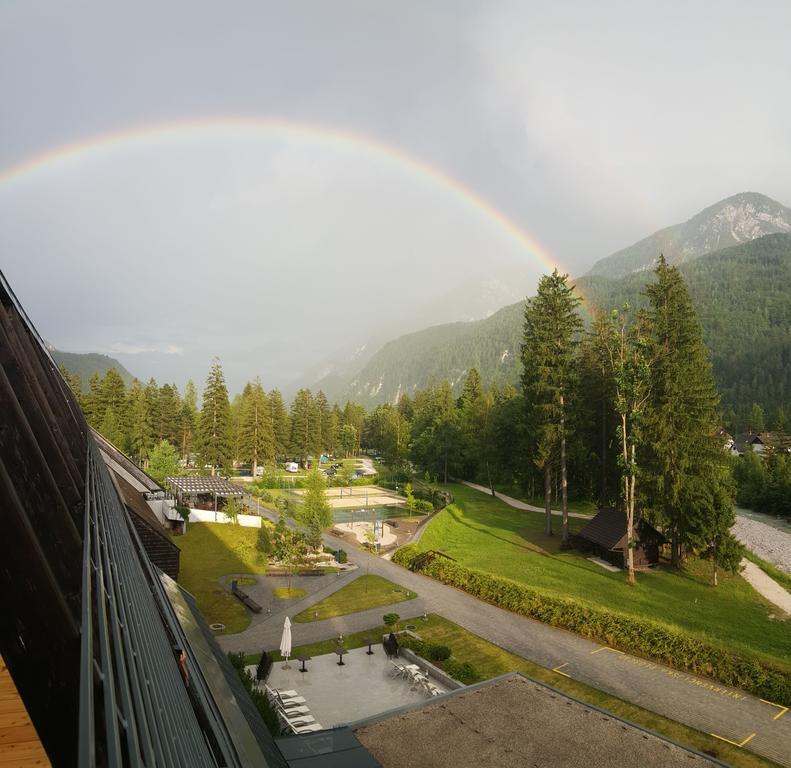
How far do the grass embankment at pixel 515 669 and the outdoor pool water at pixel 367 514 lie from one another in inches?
952

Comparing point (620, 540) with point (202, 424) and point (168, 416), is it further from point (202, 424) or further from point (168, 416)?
point (168, 416)

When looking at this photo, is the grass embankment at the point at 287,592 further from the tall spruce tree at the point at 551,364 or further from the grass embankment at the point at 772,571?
the grass embankment at the point at 772,571

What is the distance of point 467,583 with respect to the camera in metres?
25.6

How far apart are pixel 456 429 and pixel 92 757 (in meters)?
66.5

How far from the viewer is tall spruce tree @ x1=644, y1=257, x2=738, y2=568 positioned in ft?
97.2

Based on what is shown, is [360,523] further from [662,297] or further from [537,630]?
[662,297]

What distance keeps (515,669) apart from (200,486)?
33.4m

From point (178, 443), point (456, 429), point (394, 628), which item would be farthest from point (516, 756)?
point (178, 443)

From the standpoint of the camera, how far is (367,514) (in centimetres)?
4959

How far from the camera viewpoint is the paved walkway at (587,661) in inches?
557

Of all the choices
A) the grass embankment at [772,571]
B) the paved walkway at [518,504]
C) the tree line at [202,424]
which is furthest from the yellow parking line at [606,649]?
the tree line at [202,424]

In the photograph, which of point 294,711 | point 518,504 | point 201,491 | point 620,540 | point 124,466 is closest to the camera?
point 294,711

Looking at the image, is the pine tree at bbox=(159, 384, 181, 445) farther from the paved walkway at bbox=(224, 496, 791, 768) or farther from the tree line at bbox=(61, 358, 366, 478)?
the paved walkway at bbox=(224, 496, 791, 768)

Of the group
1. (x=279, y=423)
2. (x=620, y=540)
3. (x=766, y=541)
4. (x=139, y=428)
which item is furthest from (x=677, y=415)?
(x=139, y=428)
